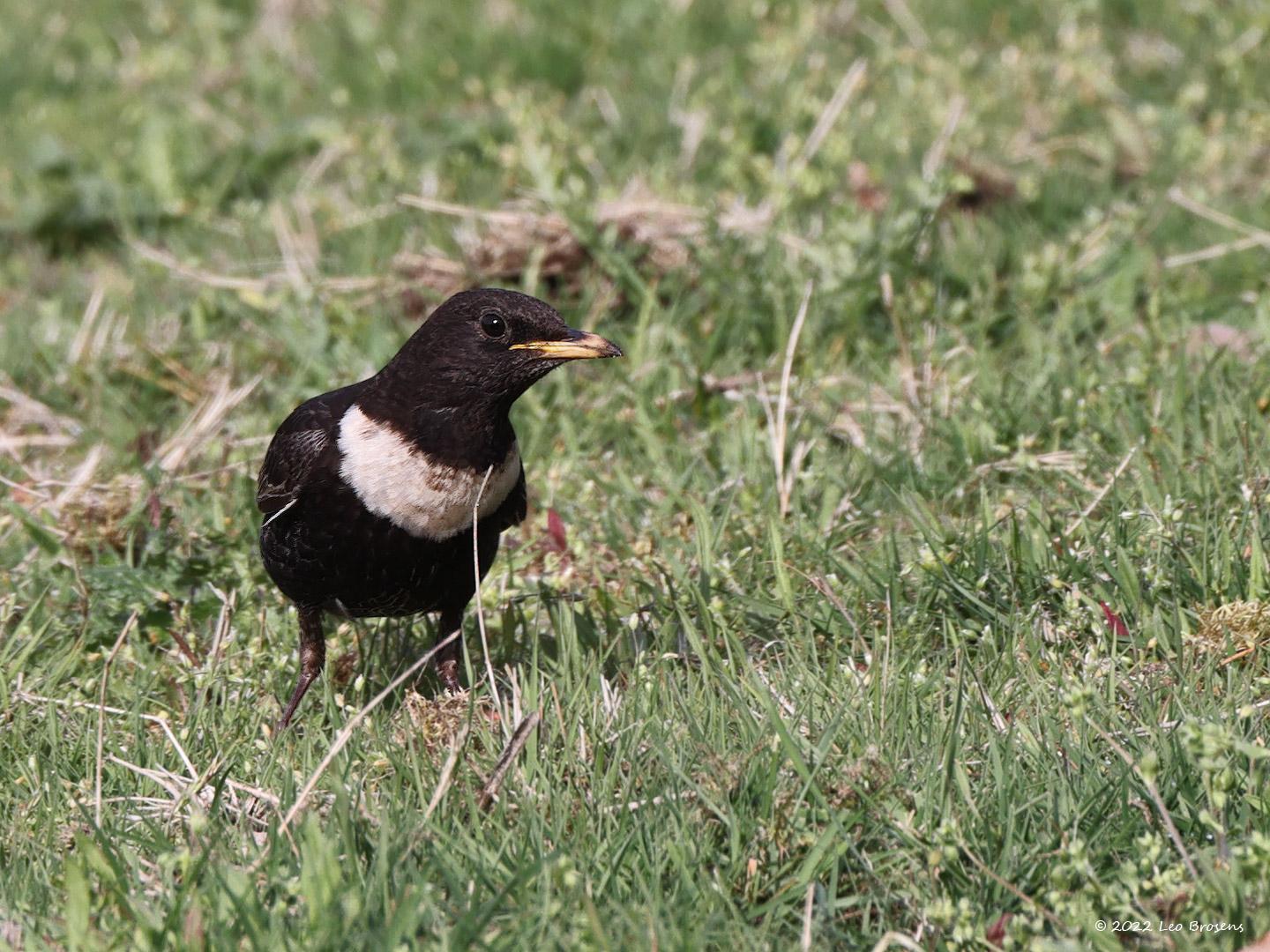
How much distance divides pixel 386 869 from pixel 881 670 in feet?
4.41

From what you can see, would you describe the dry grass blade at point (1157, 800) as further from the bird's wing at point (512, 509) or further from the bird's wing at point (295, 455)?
the bird's wing at point (295, 455)

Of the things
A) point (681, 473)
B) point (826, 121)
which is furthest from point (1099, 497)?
point (826, 121)

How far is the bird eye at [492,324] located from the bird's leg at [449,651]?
0.76 meters

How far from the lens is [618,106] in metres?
8.21

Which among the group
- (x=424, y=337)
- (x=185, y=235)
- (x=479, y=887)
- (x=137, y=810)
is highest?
(x=424, y=337)

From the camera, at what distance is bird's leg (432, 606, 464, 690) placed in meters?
4.68

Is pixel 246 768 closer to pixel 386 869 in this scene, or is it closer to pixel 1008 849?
pixel 386 869

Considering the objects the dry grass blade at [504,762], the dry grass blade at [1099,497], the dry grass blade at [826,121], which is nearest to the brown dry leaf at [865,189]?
the dry grass blade at [826,121]

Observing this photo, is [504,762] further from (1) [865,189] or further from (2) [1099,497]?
(1) [865,189]

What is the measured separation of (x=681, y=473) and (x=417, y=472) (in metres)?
1.50

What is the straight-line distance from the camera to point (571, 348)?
14.9 feet

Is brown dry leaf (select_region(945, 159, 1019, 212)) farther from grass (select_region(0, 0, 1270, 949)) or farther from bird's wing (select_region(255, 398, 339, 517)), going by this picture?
bird's wing (select_region(255, 398, 339, 517))

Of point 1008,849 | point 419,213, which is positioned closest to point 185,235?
point 419,213

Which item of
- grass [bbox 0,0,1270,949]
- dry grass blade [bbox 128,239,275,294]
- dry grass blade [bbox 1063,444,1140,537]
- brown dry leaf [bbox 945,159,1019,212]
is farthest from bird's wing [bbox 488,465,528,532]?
brown dry leaf [bbox 945,159,1019,212]
